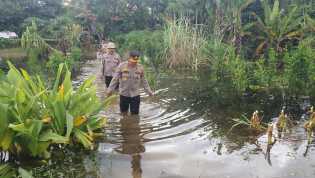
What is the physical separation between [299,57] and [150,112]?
334 cm

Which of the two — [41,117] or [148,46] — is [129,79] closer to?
[41,117]

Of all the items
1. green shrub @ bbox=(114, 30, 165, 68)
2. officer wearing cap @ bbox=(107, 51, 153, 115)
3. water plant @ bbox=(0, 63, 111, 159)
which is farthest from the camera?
green shrub @ bbox=(114, 30, 165, 68)

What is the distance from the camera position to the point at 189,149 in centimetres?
593

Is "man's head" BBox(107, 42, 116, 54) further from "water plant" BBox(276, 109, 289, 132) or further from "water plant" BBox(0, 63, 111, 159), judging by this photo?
"water plant" BBox(276, 109, 289, 132)

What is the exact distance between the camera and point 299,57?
8.62 metres

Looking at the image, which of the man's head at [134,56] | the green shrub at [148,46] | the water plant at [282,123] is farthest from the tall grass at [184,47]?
the water plant at [282,123]

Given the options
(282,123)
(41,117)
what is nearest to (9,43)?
(41,117)

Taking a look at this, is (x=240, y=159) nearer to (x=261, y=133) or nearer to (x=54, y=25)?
(x=261, y=133)

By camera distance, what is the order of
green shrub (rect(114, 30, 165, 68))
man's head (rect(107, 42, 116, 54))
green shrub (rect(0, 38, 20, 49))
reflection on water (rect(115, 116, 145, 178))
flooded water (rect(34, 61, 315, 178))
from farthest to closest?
green shrub (rect(0, 38, 20, 49)), green shrub (rect(114, 30, 165, 68)), man's head (rect(107, 42, 116, 54)), reflection on water (rect(115, 116, 145, 178)), flooded water (rect(34, 61, 315, 178))

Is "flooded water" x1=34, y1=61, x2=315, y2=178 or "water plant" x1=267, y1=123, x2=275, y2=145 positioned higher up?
"water plant" x1=267, y1=123, x2=275, y2=145

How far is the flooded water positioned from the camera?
199 inches

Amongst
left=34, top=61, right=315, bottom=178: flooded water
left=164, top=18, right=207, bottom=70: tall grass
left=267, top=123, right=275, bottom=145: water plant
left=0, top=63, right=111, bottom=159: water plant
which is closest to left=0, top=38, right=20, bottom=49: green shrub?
left=164, top=18, right=207, bottom=70: tall grass

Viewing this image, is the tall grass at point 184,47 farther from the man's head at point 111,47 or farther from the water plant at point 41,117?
the water plant at point 41,117

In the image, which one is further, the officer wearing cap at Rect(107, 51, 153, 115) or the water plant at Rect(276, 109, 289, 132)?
the officer wearing cap at Rect(107, 51, 153, 115)
